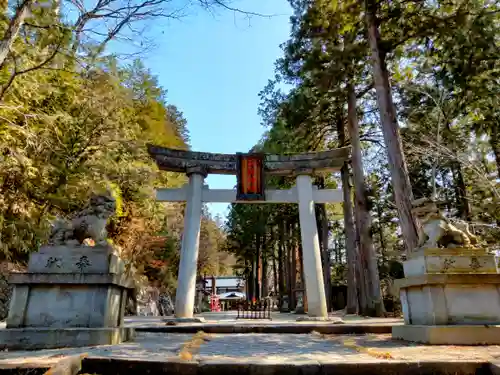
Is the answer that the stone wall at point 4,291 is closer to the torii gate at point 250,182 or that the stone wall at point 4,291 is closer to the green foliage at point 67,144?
the green foliage at point 67,144

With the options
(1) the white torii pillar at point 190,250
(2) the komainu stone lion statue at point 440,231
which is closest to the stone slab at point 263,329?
(1) the white torii pillar at point 190,250

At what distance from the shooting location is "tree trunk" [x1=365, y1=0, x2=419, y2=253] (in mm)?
7113

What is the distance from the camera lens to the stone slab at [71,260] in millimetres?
5062

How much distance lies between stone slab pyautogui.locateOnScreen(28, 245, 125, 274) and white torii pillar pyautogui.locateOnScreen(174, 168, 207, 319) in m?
5.60

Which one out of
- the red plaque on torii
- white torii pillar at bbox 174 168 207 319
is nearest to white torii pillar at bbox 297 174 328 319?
the red plaque on torii

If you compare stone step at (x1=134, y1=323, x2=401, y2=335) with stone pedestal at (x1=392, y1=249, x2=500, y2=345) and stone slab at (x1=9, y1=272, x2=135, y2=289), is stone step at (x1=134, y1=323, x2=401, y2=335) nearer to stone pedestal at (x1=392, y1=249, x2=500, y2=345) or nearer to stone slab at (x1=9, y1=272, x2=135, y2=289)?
stone pedestal at (x1=392, y1=249, x2=500, y2=345)

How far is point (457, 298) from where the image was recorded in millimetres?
4996

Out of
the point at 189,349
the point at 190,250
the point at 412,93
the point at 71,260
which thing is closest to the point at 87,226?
the point at 71,260

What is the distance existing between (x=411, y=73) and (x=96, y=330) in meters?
10.9

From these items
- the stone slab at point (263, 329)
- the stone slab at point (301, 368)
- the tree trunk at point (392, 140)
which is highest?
the tree trunk at point (392, 140)

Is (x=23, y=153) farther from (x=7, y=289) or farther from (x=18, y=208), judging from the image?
(x=7, y=289)

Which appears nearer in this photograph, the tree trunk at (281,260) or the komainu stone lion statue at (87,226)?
the komainu stone lion statue at (87,226)

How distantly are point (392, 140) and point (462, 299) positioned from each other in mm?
3833

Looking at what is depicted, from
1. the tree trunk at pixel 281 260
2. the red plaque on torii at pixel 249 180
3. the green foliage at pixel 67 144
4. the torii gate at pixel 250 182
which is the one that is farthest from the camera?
the tree trunk at pixel 281 260
